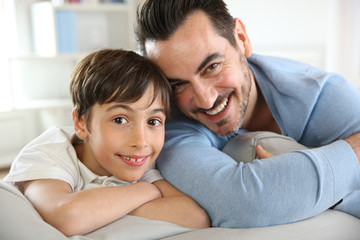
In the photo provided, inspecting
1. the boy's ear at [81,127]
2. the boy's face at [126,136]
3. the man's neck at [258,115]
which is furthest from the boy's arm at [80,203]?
the man's neck at [258,115]

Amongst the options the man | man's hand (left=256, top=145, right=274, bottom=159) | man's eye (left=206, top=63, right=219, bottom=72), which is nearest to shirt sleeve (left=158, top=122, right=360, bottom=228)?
the man

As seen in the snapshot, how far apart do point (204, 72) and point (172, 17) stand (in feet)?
0.70

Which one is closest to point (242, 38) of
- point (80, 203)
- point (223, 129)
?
point (223, 129)

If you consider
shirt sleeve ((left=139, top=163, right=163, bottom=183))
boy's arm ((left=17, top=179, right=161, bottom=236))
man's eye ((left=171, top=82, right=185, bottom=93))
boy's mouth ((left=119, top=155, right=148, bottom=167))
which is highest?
man's eye ((left=171, top=82, right=185, bottom=93))

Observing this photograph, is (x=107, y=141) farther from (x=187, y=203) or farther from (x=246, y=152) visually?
(x=246, y=152)

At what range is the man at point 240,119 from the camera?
1.08 metres

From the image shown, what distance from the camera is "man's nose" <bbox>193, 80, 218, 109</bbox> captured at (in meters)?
1.39

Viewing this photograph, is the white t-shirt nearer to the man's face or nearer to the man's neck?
the man's face

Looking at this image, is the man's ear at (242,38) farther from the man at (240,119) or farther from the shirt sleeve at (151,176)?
the shirt sleeve at (151,176)

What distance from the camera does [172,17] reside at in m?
1.39

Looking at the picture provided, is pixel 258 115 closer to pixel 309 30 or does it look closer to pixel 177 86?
pixel 177 86

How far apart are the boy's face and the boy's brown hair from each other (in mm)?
24

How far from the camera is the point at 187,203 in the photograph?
114cm

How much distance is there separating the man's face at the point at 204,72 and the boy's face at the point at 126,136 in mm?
174
